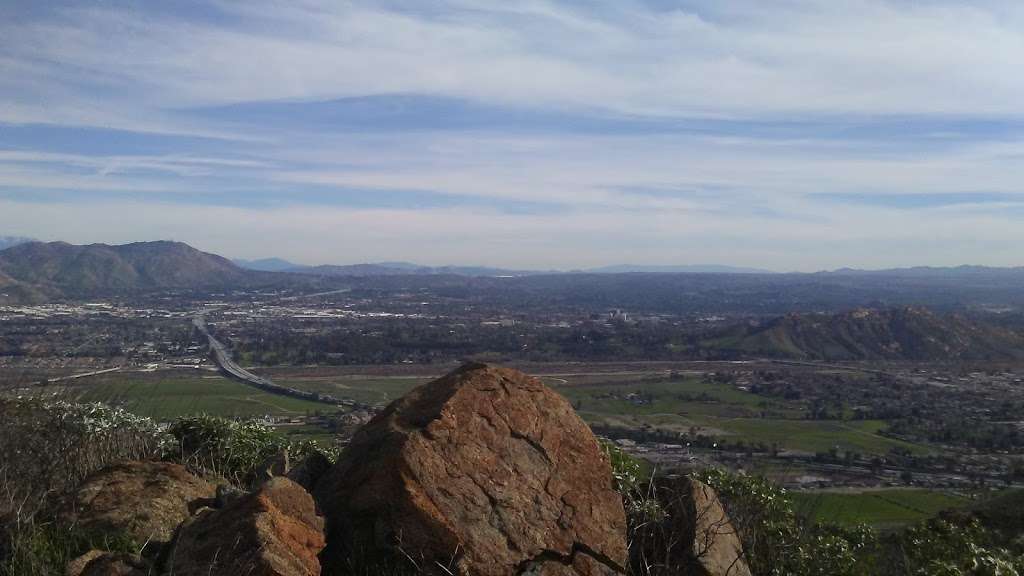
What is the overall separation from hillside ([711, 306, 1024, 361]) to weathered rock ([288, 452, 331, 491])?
7948 cm

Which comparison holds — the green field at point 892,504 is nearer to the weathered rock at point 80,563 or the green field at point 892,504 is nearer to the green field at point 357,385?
the weathered rock at point 80,563

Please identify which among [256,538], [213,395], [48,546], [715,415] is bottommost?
[715,415]

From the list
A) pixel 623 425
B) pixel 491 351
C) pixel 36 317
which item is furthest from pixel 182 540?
pixel 36 317

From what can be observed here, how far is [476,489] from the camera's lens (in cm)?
859

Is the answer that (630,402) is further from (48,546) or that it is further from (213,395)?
(48,546)

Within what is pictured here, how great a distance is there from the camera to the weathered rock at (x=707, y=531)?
8766 millimetres

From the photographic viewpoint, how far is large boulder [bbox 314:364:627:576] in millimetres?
8117

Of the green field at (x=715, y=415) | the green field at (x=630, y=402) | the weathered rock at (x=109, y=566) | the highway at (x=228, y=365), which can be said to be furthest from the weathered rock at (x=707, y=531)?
the highway at (x=228, y=365)

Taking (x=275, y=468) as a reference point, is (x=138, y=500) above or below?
above

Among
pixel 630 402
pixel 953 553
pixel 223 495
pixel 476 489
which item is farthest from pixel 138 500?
pixel 630 402

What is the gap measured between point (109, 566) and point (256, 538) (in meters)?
1.32

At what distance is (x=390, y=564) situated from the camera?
26.4 ft

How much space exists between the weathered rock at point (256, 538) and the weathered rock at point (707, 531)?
4.15 m

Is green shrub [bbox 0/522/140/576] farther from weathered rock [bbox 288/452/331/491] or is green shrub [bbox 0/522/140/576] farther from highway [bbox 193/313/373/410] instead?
highway [bbox 193/313/373/410]
